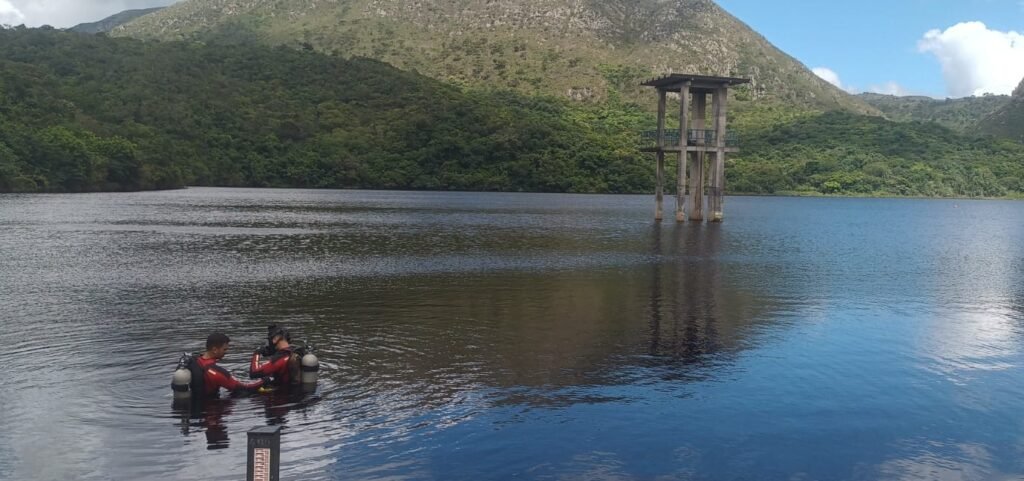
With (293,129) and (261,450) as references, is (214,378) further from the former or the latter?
(293,129)

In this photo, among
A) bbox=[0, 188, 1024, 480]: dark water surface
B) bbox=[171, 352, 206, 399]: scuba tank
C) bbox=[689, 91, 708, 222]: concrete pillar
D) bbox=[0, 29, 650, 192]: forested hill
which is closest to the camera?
bbox=[0, 188, 1024, 480]: dark water surface

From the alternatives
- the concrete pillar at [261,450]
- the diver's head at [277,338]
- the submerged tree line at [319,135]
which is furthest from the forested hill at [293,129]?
the concrete pillar at [261,450]

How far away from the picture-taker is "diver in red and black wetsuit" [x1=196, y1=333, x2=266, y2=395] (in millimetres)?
15328

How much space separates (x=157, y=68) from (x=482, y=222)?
458ft

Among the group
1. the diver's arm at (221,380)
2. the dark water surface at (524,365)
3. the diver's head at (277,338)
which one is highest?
the diver's head at (277,338)

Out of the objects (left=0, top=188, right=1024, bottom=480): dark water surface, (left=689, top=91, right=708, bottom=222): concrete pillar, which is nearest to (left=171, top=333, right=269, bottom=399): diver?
(left=0, top=188, right=1024, bottom=480): dark water surface

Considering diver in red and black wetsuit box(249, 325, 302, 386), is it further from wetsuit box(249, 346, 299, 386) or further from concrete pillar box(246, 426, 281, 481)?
concrete pillar box(246, 426, 281, 481)

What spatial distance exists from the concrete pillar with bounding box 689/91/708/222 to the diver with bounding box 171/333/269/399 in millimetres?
62759

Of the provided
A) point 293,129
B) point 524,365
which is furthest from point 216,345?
point 293,129

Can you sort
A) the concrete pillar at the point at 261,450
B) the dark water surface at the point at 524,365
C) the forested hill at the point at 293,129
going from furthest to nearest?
the forested hill at the point at 293,129 → the dark water surface at the point at 524,365 → the concrete pillar at the point at 261,450

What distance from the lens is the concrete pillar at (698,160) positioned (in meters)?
74.7

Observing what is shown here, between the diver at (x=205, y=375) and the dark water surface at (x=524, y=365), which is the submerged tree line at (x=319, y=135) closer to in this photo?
the dark water surface at (x=524, y=365)

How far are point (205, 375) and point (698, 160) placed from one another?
213 ft

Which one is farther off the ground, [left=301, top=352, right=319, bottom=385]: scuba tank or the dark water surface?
[left=301, top=352, right=319, bottom=385]: scuba tank
